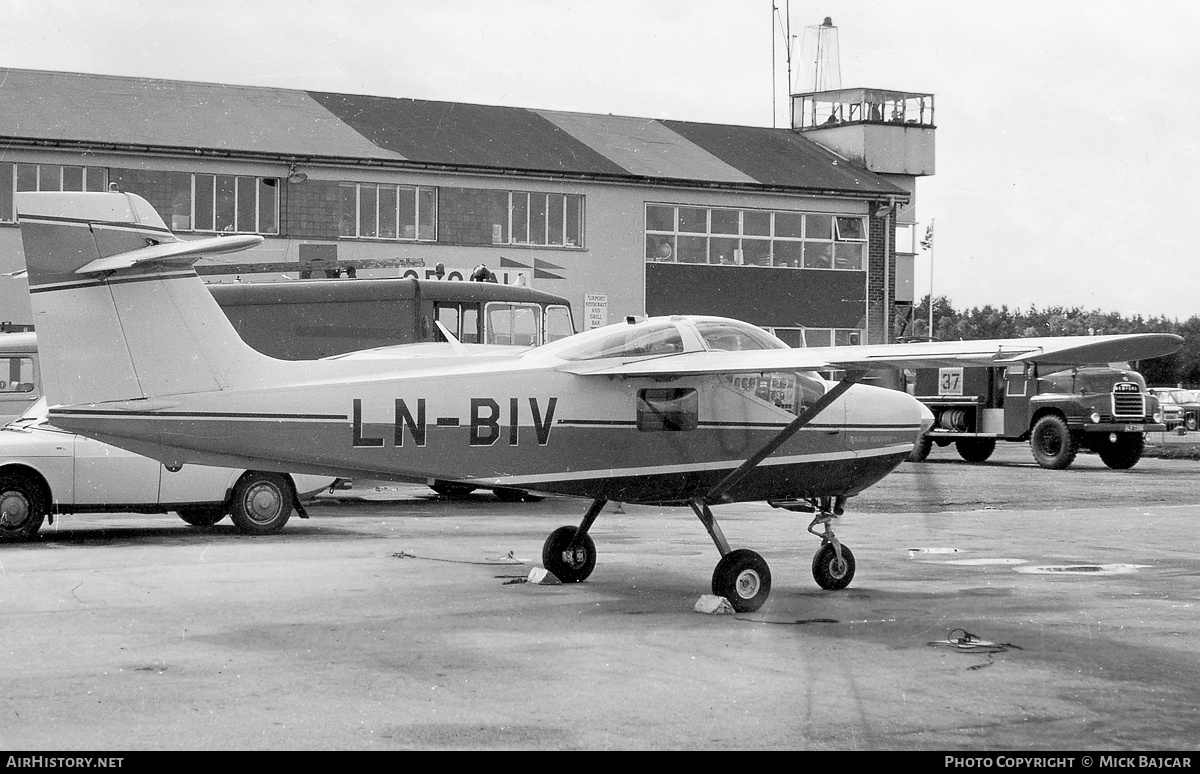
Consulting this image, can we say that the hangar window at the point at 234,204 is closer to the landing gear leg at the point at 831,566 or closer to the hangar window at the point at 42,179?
the hangar window at the point at 42,179

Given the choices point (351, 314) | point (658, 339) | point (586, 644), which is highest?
point (351, 314)

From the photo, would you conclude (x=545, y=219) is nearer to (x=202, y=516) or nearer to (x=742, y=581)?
(x=202, y=516)

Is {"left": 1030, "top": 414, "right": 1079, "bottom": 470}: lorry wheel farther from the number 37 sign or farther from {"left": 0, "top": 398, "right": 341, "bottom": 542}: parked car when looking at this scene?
{"left": 0, "top": 398, "right": 341, "bottom": 542}: parked car

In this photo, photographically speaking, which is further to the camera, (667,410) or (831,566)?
(831,566)

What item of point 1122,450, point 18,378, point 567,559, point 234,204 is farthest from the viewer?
point 234,204

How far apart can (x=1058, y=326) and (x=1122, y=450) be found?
48260mm

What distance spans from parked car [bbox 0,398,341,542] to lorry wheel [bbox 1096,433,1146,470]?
65.8 ft

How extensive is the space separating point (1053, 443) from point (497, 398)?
841 inches

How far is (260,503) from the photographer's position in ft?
48.2

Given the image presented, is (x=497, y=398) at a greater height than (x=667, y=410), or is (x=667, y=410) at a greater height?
(x=497, y=398)

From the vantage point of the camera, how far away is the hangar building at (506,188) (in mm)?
30922

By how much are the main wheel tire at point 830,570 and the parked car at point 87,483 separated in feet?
20.4

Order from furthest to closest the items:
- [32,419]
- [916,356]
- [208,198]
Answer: [208,198], [32,419], [916,356]

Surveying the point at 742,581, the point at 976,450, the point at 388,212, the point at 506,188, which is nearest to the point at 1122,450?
the point at 976,450
